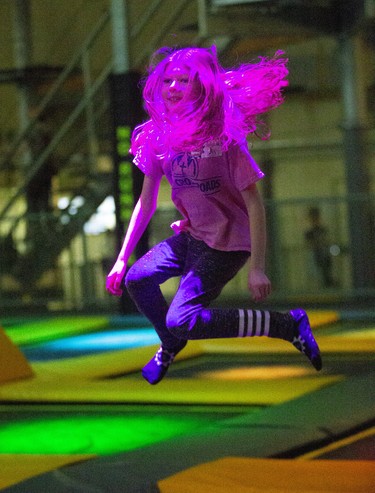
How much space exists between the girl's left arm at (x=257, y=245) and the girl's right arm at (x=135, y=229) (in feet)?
1.30

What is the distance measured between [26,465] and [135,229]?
113 cm

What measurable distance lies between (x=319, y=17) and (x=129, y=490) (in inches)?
432

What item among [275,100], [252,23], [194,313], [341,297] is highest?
[252,23]

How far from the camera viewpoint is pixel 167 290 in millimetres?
15320

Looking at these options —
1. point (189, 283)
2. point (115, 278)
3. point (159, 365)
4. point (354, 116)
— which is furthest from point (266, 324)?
point (354, 116)

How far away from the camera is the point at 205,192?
3.91 m

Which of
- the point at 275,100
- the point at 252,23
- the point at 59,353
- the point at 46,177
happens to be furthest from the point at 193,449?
the point at 46,177

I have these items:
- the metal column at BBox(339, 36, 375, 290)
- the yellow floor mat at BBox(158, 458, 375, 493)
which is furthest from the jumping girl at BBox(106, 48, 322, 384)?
the metal column at BBox(339, 36, 375, 290)

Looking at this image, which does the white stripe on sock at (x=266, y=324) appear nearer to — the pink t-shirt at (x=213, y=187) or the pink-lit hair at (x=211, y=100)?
the pink t-shirt at (x=213, y=187)

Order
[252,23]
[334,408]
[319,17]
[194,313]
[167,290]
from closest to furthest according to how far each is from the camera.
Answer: [194,313], [334,408], [252,23], [319,17], [167,290]

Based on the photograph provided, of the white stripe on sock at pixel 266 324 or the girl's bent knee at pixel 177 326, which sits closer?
the girl's bent knee at pixel 177 326

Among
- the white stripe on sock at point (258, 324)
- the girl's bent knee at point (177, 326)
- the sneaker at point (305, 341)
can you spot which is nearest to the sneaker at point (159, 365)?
the girl's bent knee at point (177, 326)

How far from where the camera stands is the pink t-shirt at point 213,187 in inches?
152

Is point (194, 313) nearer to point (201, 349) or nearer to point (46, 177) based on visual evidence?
point (201, 349)
